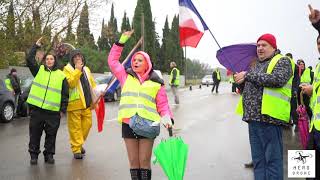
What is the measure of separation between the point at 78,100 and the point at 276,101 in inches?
156

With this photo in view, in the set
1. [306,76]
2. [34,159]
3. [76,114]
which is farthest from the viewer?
[306,76]

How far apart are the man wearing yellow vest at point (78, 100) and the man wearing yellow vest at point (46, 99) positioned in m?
0.23

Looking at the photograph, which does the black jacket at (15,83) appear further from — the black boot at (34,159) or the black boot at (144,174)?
the black boot at (144,174)

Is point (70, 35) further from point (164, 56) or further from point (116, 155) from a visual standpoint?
point (164, 56)

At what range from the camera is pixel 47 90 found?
7785 millimetres

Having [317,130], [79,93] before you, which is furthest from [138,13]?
[317,130]

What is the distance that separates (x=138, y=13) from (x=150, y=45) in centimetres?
498

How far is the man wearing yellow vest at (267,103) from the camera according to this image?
5.16m

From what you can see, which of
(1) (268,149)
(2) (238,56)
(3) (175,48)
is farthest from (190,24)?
(3) (175,48)

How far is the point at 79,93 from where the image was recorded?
8227 millimetres

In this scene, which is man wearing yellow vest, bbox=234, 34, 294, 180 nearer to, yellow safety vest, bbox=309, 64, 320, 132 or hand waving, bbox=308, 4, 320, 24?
yellow safety vest, bbox=309, 64, 320, 132

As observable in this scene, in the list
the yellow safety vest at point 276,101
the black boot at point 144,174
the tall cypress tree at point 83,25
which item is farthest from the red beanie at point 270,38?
the tall cypress tree at point 83,25

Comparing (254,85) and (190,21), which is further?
(190,21)

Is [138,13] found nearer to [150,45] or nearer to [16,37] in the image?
[150,45]
